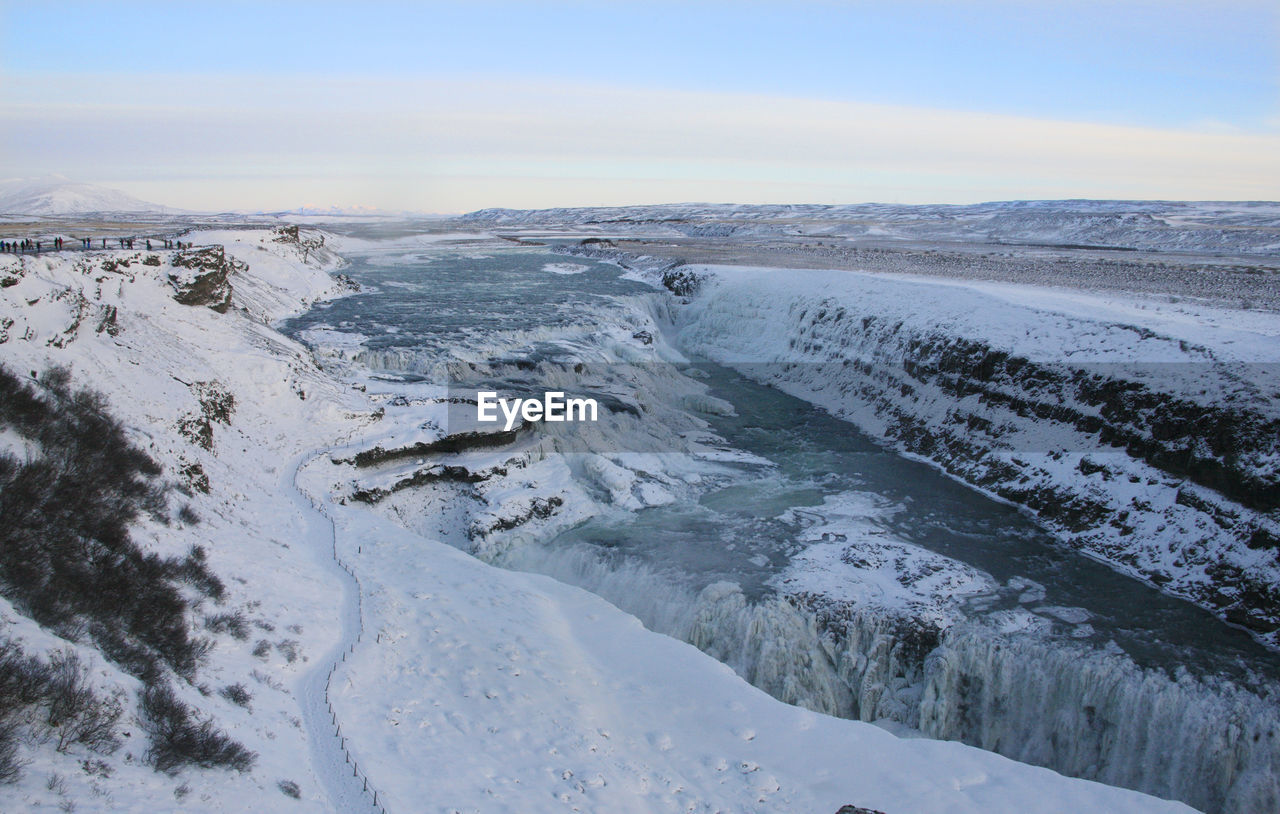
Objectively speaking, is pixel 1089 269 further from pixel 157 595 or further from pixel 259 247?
pixel 157 595

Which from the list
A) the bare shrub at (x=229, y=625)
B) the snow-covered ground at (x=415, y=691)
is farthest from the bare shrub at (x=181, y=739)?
the bare shrub at (x=229, y=625)

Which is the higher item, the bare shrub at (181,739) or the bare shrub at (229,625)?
the bare shrub at (181,739)

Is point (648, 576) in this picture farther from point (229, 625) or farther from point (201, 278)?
point (201, 278)

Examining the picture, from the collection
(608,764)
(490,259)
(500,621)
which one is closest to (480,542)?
(500,621)

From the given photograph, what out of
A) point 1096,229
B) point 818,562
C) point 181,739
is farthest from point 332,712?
point 1096,229

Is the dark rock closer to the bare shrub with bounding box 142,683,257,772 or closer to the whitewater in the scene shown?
the whitewater

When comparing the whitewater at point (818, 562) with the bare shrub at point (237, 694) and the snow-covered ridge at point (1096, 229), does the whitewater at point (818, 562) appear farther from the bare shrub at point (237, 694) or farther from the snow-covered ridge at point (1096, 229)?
the snow-covered ridge at point (1096, 229)
